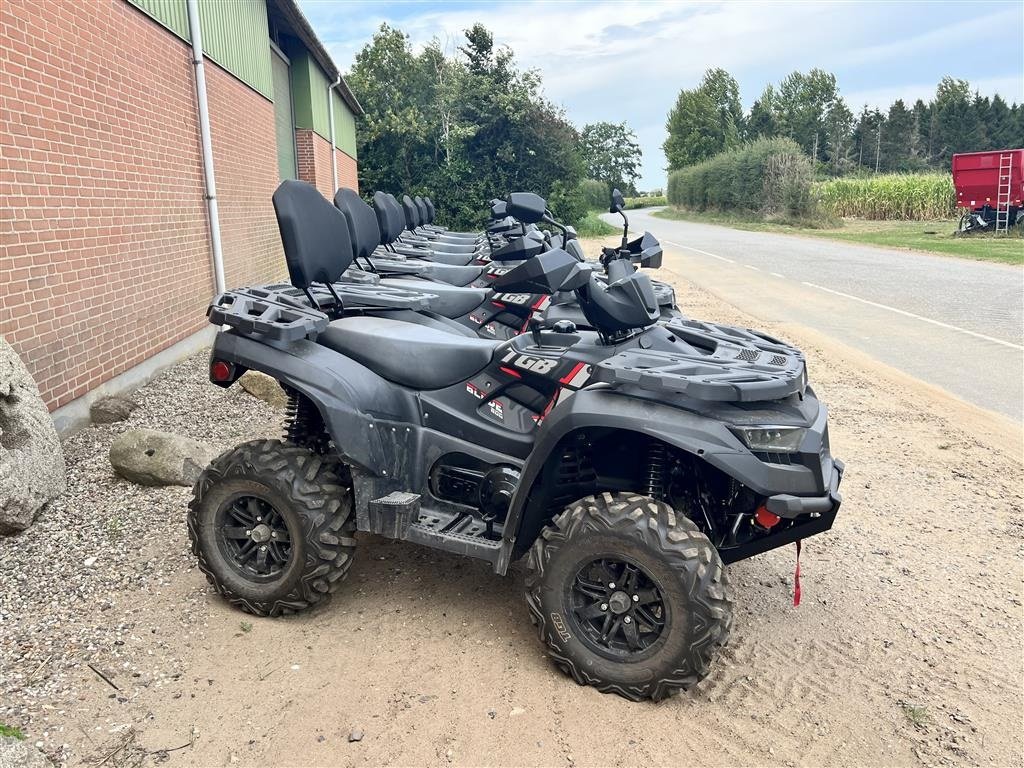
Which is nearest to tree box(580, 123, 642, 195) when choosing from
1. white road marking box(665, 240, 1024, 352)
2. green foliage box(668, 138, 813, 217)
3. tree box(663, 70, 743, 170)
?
tree box(663, 70, 743, 170)

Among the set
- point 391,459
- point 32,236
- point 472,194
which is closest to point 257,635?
point 391,459

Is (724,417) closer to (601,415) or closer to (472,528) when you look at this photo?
(601,415)

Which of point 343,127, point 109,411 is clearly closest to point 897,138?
point 343,127

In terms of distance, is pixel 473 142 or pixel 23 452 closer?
pixel 23 452

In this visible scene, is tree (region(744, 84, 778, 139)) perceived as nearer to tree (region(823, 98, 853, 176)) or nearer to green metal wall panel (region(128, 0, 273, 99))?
tree (region(823, 98, 853, 176))

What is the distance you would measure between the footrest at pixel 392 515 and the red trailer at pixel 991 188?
26.4m

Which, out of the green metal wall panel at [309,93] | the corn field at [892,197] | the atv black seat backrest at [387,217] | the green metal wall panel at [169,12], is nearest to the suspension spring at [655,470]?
the atv black seat backrest at [387,217]

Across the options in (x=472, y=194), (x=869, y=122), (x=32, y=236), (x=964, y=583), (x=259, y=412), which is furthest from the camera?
(x=869, y=122)

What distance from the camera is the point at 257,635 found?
331 cm

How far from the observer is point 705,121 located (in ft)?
255

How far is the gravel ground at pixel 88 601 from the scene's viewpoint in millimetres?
2832

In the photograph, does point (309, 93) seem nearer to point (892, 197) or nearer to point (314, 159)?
point (314, 159)

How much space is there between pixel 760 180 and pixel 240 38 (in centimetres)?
3402

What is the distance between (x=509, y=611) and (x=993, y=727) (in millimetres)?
1834
